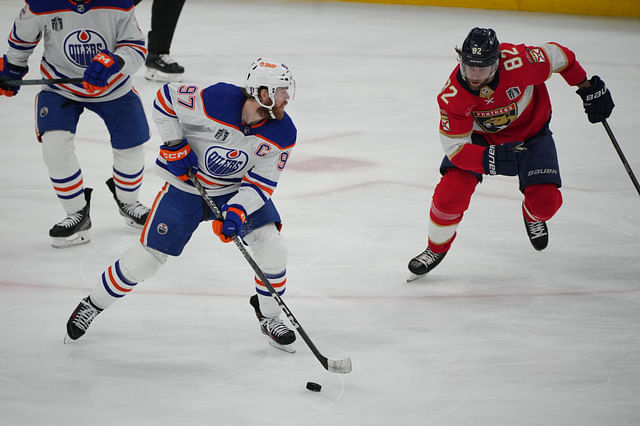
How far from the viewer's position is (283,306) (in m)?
2.69

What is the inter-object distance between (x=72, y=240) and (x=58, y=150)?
15.7 inches

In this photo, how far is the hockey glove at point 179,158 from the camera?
2.69 m

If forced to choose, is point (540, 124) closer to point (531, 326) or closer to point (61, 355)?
point (531, 326)

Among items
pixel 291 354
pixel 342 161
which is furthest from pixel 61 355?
pixel 342 161

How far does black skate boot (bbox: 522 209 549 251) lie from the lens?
11.3 ft

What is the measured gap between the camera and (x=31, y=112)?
5.52 meters

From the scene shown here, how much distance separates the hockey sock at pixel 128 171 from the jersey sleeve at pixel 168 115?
3.37 ft

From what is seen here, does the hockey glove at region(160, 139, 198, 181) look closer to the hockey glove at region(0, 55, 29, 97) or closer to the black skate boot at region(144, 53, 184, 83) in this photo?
the hockey glove at region(0, 55, 29, 97)

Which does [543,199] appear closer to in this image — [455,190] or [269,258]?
[455,190]

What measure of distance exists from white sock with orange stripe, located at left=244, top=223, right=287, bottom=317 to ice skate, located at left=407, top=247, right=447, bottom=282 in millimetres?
756

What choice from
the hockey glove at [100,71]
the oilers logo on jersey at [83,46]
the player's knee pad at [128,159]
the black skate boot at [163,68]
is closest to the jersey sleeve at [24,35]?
Answer: the oilers logo on jersey at [83,46]

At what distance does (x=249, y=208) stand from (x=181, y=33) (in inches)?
214

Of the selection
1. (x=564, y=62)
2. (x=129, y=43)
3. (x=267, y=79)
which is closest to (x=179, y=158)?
(x=267, y=79)

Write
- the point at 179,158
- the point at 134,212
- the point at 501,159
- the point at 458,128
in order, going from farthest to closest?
the point at 134,212 → the point at 458,128 → the point at 501,159 → the point at 179,158
